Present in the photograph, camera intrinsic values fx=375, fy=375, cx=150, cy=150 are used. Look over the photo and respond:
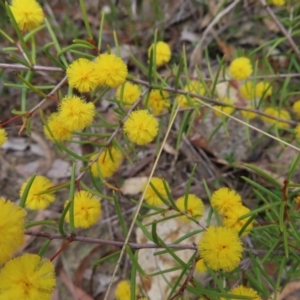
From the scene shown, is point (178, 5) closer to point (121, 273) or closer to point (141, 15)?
point (141, 15)

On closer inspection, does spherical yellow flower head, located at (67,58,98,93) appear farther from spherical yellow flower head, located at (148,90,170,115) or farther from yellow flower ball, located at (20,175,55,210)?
spherical yellow flower head, located at (148,90,170,115)

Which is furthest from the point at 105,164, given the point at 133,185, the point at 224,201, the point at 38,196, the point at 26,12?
the point at 133,185

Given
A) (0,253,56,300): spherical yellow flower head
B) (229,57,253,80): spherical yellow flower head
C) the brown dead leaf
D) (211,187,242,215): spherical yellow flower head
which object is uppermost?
(229,57,253,80): spherical yellow flower head

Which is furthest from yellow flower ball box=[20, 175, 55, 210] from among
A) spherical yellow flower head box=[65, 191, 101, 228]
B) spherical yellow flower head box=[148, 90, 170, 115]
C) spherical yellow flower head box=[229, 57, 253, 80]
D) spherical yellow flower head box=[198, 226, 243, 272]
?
spherical yellow flower head box=[229, 57, 253, 80]

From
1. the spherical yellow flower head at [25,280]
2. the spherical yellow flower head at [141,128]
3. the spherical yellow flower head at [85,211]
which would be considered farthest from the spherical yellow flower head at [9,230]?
the spherical yellow flower head at [141,128]

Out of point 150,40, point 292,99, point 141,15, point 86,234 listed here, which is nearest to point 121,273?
point 86,234

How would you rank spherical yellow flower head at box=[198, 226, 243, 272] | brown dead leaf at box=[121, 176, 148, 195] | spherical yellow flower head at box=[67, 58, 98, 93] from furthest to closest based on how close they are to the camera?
brown dead leaf at box=[121, 176, 148, 195] < spherical yellow flower head at box=[67, 58, 98, 93] < spherical yellow flower head at box=[198, 226, 243, 272]
